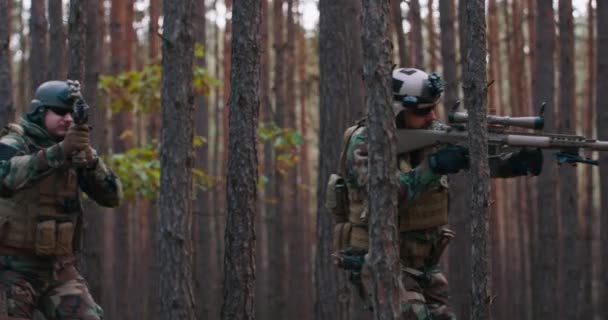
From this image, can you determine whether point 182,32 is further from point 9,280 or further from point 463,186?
point 463,186

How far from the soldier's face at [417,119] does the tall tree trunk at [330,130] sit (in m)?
4.62

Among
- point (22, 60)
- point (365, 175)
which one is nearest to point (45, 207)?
point (365, 175)

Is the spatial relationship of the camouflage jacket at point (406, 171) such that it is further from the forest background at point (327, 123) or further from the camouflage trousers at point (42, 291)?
the camouflage trousers at point (42, 291)

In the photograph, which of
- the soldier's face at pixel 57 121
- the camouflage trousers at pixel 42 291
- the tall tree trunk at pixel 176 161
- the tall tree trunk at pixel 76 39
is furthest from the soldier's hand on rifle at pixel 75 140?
the tall tree trunk at pixel 76 39

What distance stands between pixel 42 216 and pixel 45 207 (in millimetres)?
68

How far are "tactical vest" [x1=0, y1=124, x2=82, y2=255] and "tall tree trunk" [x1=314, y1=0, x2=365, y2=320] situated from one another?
494cm

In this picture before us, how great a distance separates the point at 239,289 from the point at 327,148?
3402mm

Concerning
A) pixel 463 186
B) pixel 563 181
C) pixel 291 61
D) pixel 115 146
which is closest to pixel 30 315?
pixel 463 186

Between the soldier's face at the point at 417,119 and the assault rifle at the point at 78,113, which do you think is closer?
the assault rifle at the point at 78,113

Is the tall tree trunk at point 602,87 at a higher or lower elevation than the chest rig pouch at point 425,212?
higher

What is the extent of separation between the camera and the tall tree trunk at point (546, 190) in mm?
13531

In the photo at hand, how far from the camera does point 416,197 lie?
242 inches

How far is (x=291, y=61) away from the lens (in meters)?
25.6

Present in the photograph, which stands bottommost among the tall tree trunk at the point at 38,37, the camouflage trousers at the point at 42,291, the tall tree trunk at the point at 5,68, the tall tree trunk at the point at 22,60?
the camouflage trousers at the point at 42,291
